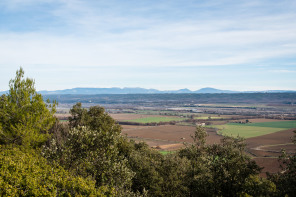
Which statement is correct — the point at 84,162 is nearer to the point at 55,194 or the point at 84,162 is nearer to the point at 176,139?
the point at 55,194

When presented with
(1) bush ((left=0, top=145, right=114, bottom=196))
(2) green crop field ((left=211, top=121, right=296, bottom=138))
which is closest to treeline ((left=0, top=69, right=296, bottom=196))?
(1) bush ((left=0, top=145, right=114, bottom=196))

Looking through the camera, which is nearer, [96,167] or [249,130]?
[96,167]

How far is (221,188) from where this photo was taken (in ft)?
93.5

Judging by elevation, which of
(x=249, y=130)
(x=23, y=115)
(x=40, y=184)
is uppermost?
(x=23, y=115)

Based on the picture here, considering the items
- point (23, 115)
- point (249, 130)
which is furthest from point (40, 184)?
point (249, 130)

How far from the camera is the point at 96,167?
81.7 ft

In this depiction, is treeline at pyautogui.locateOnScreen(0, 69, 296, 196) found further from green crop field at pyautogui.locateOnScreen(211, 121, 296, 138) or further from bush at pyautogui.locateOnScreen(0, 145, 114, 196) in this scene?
green crop field at pyautogui.locateOnScreen(211, 121, 296, 138)

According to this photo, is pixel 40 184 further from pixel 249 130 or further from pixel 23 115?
pixel 249 130

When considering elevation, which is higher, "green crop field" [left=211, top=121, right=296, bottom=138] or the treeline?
the treeline

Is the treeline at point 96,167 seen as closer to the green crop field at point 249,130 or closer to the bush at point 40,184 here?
the bush at point 40,184

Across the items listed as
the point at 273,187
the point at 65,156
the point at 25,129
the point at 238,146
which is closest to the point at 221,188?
the point at 273,187

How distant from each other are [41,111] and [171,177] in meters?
22.0

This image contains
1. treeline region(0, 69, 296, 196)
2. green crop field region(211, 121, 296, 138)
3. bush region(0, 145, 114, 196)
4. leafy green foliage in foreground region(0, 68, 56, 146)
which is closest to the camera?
bush region(0, 145, 114, 196)

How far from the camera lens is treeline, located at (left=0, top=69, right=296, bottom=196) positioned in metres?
20.9
